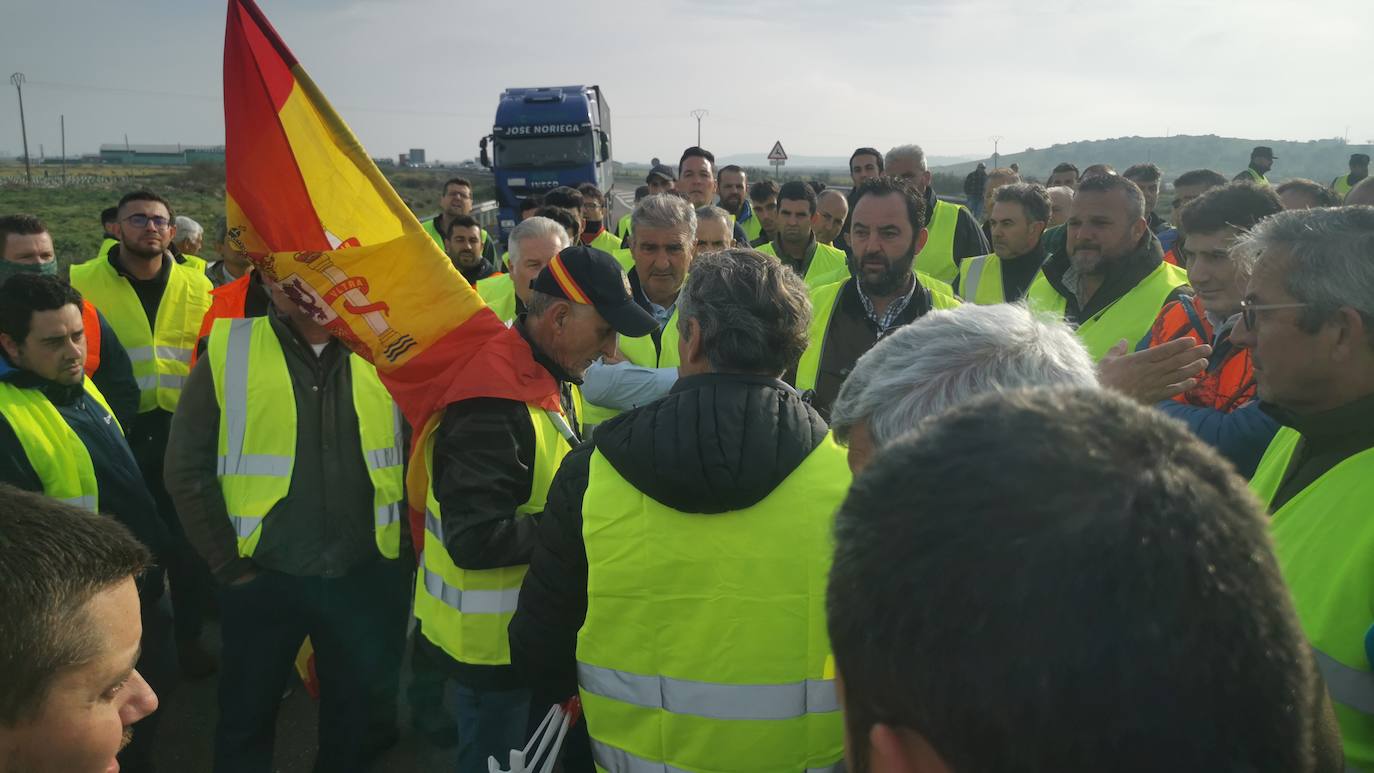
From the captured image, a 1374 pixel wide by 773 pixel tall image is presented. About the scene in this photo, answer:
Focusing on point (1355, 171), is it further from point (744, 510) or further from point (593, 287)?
point (744, 510)

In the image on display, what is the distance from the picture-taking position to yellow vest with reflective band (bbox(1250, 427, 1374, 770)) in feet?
4.86

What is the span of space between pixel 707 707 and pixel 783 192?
17.2 ft

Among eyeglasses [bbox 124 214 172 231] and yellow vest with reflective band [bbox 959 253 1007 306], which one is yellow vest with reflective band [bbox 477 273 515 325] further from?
yellow vest with reflective band [bbox 959 253 1007 306]

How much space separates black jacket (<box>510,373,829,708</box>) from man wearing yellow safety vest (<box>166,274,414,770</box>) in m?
1.29

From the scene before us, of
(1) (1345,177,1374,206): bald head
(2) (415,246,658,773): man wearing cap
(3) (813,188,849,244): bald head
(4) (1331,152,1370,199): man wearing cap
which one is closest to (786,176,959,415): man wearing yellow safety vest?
(2) (415,246,658,773): man wearing cap

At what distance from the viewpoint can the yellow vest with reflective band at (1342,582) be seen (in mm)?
1481

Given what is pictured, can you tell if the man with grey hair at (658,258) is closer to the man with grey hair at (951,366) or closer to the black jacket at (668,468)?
the black jacket at (668,468)

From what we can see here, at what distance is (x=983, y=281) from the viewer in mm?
5570

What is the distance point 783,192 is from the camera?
256 inches

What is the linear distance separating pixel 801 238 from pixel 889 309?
8.82 feet

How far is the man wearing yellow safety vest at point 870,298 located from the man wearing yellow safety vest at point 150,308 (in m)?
3.60

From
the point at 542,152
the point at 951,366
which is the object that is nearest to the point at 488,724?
the point at 951,366

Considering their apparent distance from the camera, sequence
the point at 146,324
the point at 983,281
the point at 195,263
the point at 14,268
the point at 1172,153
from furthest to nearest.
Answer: the point at 1172,153 → the point at 195,263 → the point at 983,281 → the point at 146,324 → the point at 14,268

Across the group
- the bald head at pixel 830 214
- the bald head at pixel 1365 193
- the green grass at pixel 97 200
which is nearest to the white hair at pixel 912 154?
the bald head at pixel 830 214
